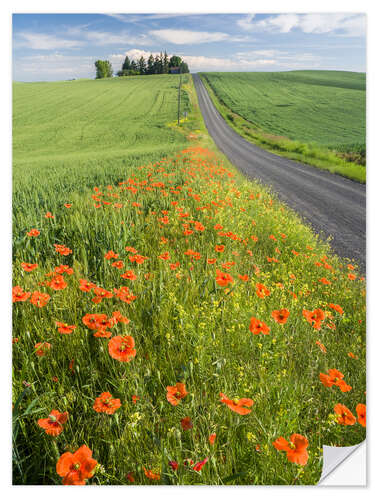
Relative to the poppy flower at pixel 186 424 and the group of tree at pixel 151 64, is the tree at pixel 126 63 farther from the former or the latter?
the poppy flower at pixel 186 424

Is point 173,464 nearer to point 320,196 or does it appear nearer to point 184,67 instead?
point 184,67

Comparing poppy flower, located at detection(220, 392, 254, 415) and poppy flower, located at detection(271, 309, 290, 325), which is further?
poppy flower, located at detection(271, 309, 290, 325)

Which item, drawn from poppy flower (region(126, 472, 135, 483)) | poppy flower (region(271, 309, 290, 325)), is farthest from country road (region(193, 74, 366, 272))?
poppy flower (region(126, 472, 135, 483))

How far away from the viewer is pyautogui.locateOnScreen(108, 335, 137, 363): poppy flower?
3.95 ft

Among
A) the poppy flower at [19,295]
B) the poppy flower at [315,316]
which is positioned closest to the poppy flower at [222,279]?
the poppy flower at [315,316]

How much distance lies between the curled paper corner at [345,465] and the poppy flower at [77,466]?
3.53 ft

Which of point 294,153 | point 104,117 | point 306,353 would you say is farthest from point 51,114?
point 306,353

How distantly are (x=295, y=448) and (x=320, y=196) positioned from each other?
29.0 feet

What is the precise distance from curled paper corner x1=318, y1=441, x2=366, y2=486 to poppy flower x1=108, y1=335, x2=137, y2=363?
3.42 feet

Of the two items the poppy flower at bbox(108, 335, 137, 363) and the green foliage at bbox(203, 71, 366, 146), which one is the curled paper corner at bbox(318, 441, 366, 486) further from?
the green foliage at bbox(203, 71, 366, 146)

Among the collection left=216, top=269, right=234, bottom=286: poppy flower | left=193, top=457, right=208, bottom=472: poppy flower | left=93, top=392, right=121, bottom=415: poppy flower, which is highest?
left=216, top=269, right=234, bottom=286: poppy flower

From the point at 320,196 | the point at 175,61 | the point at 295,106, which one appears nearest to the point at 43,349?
the point at 175,61

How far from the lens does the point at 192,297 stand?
1.92 metres

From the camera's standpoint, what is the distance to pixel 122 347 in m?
1.25
